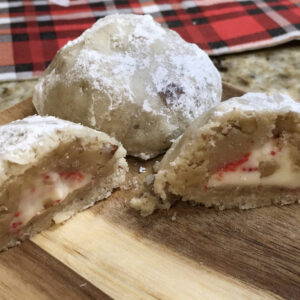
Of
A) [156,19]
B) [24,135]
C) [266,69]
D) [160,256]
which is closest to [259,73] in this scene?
[266,69]

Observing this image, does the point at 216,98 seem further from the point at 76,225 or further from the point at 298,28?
the point at 298,28

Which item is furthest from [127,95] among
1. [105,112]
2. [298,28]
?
[298,28]

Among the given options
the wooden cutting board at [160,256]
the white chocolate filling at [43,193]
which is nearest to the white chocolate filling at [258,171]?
the wooden cutting board at [160,256]

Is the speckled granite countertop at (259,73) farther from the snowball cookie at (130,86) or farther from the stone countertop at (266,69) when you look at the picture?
the snowball cookie at (130,86)

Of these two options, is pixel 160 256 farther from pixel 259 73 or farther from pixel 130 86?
pixel 259 73

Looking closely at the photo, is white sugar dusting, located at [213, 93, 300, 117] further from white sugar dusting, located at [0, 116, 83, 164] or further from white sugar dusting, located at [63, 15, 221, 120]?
white sugar dusting, located at [0, 116, 83, 164]

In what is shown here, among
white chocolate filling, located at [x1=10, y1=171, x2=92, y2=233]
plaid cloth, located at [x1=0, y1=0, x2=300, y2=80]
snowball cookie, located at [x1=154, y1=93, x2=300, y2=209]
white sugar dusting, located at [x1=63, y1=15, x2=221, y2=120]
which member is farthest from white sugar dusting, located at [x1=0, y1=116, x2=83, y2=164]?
plaid cloth, located at [x1=0, y1=0, x2=300, y2=80]
